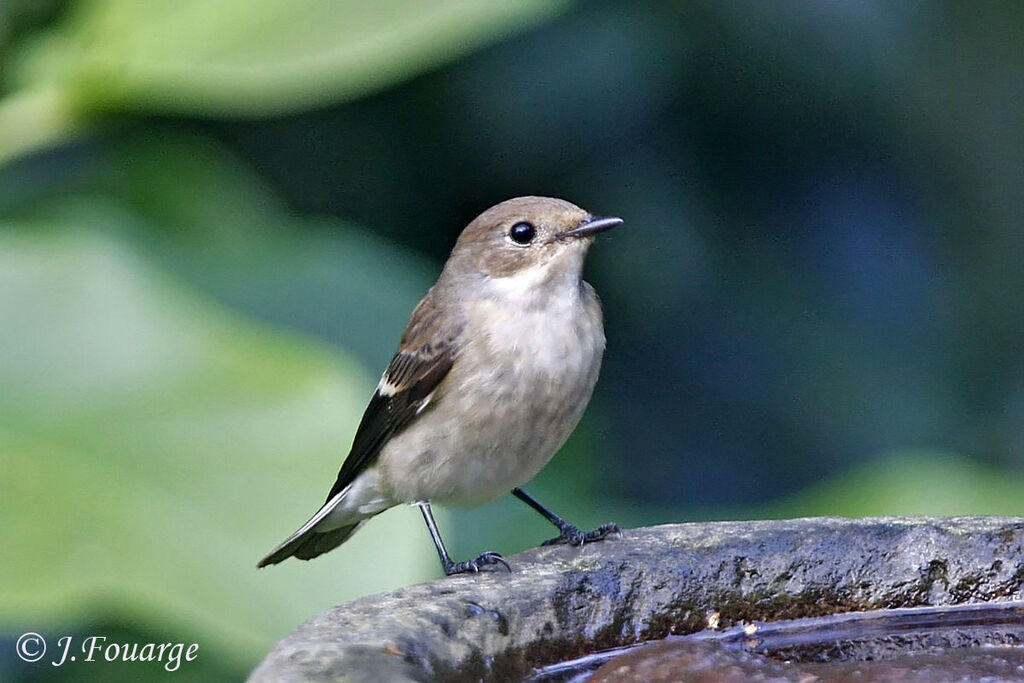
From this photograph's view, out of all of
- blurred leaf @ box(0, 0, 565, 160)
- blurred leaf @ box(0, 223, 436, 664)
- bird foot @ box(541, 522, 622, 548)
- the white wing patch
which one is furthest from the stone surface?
blurred leaf @ box(0, 0, 565, 160)

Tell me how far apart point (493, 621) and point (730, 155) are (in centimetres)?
394

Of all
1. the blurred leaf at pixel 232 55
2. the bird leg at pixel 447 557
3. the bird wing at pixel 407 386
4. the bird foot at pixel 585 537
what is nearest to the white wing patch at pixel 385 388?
the bird wing at pixel 407 386

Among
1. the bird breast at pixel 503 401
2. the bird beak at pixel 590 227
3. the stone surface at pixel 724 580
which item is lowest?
the stone surface at pixel 724 580

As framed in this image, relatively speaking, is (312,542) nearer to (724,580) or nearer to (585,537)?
(585,537)

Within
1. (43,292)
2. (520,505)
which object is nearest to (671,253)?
(520,505)

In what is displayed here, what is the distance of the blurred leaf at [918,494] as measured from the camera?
4.36 metres

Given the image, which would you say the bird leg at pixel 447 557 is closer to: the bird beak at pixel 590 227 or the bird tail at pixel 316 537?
the bird tail at pixel 316 537

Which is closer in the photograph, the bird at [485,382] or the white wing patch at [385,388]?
the bird at [485,382]

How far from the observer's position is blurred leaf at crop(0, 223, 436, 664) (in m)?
3.08

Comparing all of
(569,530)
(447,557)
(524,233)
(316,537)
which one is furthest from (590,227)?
(316,537)

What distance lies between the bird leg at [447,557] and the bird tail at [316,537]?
20 centimetres

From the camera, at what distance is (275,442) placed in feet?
11.6

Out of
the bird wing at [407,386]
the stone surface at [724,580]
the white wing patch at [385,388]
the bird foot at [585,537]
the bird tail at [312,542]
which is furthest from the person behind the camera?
the white wing patch at [385,388]

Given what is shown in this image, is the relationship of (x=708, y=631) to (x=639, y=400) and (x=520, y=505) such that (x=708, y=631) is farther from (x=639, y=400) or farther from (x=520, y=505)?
(x=639, y=400)
